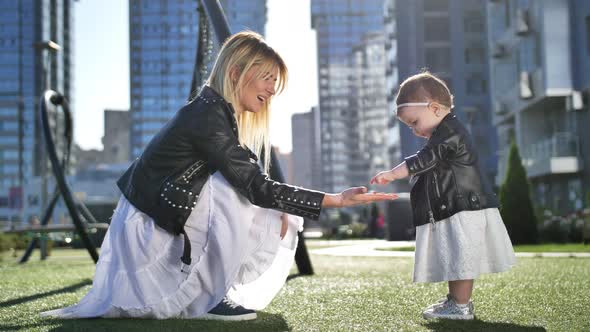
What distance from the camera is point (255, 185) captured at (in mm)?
3906

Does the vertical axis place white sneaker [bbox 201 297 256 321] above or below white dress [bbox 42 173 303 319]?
below

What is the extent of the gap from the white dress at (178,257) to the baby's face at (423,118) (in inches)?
36.8

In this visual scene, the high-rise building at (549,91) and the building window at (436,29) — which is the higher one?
the building window at (436,29)

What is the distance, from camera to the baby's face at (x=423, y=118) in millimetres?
4391

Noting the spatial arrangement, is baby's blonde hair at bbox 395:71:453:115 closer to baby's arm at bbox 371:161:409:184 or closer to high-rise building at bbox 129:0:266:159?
baby's arm at bbox 371:161:409:184

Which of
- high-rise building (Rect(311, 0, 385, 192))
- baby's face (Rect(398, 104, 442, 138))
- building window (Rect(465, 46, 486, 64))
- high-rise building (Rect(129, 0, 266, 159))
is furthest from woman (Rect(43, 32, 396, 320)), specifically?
high-rise building (Rect(311, 0, 385, 192))

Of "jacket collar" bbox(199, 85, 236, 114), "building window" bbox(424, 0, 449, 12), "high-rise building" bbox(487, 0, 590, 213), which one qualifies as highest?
"building window" bbox(424, 0, 449, 12)

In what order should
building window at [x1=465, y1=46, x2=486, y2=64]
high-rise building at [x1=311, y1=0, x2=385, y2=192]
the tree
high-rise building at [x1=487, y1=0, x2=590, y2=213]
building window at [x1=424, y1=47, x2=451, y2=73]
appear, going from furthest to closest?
high-rise building at [x1=311, y1=0, x2=385, y2=192]
building window at [x1=424, y1=47, x2=451, y2=73]
building window at [x1=465, y1=46, x2=486, y2=64]
high-rise building at [x1=487, y1=0, x2=590, y2=213]
the tree

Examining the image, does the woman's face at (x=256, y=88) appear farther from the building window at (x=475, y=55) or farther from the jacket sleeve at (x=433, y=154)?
the building window at (x=475, y=55)

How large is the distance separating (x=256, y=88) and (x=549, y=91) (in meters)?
26.3

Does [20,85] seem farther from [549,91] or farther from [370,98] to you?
[549,91]

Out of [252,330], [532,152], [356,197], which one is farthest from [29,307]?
[532,152]

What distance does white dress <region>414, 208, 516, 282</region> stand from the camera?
4121mm

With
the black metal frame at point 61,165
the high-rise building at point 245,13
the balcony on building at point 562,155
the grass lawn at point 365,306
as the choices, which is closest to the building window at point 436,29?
the balcony on building at point 562,155
